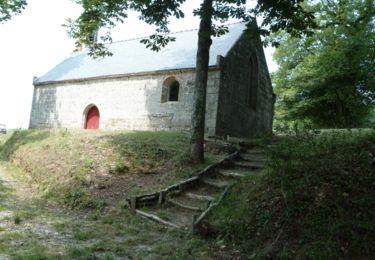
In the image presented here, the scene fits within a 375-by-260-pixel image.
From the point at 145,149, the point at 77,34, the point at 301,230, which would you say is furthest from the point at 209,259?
the point at 77,34

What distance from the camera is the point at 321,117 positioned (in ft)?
75.1

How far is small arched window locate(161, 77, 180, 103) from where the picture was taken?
17.5 meters

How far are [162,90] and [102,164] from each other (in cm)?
770

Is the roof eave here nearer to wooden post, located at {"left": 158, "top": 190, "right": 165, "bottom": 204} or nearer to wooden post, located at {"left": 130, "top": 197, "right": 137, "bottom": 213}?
wooden post, located at {"left": 158, "top": 190, "right": 165, "bottom": 204}

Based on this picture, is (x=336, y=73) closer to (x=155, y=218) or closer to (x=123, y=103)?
(x=123, y=103)

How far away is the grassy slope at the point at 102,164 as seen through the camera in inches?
362

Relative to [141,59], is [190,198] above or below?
below

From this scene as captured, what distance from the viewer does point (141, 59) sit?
65.6 ft

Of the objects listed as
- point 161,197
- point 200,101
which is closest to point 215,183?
point 161,197

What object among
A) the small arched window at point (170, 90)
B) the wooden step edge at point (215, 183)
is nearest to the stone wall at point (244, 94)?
the small arched window at point (170, 90)

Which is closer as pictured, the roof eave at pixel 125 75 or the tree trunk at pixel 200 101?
the tree trunk at pixel 200 101

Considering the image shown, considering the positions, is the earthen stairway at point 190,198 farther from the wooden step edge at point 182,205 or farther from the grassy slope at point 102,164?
the grassy slope at point 102,164

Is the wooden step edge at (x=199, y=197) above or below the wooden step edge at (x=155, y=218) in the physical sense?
above

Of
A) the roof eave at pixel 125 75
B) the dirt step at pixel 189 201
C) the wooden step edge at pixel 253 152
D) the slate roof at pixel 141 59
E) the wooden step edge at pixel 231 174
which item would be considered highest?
the slate roof at pixel 141 59
